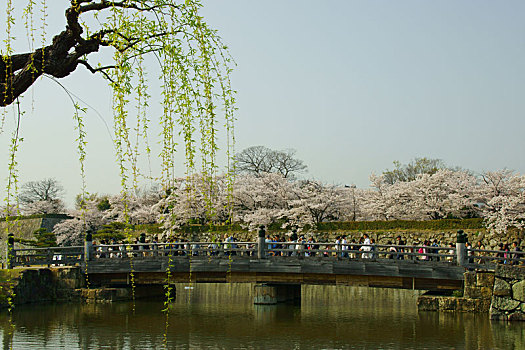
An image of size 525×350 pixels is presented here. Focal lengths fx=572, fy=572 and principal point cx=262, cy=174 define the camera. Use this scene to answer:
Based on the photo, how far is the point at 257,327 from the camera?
17297 mm

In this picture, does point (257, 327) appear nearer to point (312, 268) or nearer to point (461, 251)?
point (312, 268)

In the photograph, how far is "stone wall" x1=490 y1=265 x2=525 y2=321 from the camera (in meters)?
17.7

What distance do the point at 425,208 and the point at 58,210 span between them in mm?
41010

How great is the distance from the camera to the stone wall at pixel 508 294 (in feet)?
58.2

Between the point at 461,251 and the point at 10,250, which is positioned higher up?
the point at 10,250

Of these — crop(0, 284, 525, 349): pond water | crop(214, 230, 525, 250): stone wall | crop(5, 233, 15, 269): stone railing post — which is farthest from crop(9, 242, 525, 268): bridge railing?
crop(214, 230, 525, 250): stone wall

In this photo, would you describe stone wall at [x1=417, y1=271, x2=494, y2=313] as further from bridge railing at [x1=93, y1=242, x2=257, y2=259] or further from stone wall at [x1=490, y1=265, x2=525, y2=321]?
bridge railing at [x1=93, y1=242, x2=257, y2=259]

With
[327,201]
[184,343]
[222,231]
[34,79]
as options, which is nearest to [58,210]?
[222,231]

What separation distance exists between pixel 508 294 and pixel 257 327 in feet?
25.9

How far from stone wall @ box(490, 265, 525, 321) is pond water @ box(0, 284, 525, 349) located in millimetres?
544

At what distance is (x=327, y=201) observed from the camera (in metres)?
39.2

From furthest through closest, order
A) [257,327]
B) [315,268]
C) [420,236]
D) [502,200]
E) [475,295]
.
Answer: [420,236] < [502,200] < [315,268] < [475,295] < [257,327]

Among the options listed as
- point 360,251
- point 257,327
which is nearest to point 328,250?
point 360,251

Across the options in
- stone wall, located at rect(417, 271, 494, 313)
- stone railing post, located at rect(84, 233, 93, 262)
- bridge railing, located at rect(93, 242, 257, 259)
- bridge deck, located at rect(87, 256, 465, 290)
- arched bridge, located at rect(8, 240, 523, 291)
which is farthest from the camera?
stone railing post, located at rect(84, 233, 93, 262)
